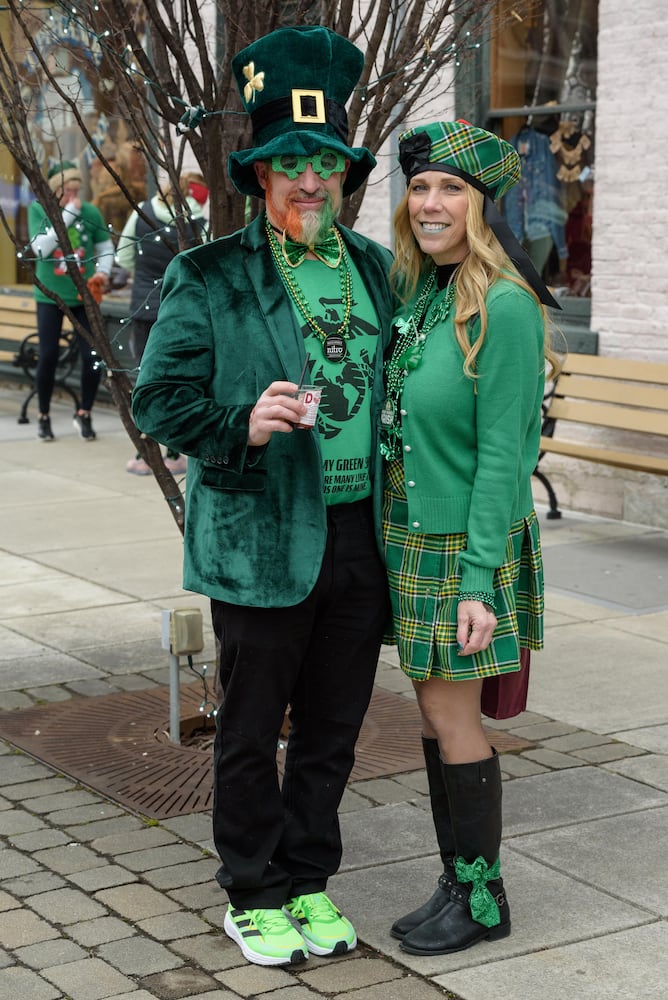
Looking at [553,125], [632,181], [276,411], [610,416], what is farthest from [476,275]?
[553,125]

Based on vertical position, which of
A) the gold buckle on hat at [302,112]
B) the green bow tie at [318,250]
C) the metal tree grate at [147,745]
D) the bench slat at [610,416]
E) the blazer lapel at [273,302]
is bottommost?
the metal tree grate at [147,745]

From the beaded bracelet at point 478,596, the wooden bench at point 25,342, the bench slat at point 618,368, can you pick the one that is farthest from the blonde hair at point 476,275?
the wooden bench at point 25,342

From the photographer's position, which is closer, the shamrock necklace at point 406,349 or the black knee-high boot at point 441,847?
the shamrock necklace at point 406,349

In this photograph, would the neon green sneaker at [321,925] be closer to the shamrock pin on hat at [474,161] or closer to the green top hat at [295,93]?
the shamrock pin on hat at [474,161]

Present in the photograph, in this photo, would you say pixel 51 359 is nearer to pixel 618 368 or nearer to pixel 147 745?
pixel 618 368

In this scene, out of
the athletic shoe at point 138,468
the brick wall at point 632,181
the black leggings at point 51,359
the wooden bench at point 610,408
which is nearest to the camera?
the wooden bench at point 610,408

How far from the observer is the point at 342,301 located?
3596mm

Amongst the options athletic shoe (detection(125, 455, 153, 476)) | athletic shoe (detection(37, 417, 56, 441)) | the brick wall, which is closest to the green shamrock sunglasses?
the brick wall

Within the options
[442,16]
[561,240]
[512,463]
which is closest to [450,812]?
[512,463]

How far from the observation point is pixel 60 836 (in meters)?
4.41

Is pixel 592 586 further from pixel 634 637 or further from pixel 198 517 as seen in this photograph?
pixel 198 517

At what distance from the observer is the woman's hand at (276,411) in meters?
3.28

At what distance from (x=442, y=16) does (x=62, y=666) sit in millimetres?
2952

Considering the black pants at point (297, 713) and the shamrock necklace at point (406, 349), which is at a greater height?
the shamrock necklace at point (406, 349)
